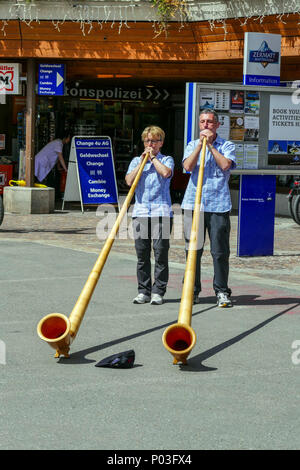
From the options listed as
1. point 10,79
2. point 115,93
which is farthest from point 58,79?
point 115,93

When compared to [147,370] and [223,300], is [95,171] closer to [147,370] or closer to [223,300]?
[223,300]

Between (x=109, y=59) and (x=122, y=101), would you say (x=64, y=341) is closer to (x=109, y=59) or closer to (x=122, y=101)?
(x=109, y=59)

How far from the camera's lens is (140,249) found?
26.3 ft

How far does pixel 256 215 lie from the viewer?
11508 millimetres

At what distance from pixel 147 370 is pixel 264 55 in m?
6.96

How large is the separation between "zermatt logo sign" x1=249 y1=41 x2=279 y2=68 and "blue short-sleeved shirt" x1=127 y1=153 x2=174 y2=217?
13.5 ft

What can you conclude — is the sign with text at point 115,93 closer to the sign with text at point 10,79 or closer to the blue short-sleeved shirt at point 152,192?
the sign with text at point 10,79

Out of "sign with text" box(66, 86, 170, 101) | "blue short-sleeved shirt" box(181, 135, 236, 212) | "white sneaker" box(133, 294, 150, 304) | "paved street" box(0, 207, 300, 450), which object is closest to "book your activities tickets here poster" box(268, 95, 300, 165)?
"paved street" box(0, 207, 300, 450)

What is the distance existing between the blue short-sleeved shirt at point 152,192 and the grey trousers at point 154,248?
65mm

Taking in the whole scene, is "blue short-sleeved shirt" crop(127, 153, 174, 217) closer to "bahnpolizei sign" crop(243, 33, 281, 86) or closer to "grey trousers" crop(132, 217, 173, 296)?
"grey trousers" crop(132, 217, 173, 296)

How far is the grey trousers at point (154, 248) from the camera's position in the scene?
7.96 m

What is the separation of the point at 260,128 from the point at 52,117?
12.2m
